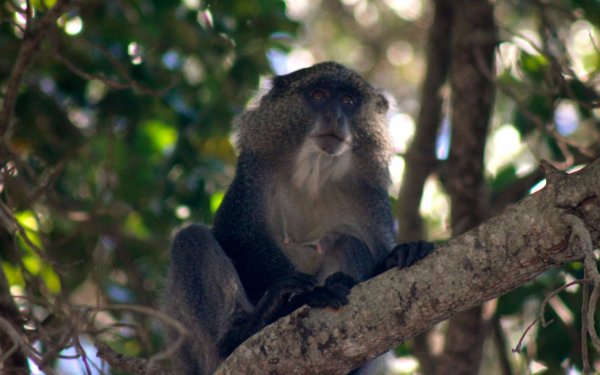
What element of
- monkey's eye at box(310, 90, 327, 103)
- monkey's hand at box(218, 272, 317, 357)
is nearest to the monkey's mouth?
monkey's eye at box(310, 90, 327, 103)

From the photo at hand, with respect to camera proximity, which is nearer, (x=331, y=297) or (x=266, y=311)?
(x=331, y=297)

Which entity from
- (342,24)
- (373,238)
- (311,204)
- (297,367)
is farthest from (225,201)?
(342,24)

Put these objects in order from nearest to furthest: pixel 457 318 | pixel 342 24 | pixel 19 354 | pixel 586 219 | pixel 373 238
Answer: pixel 586 219
pixel 19 354
pixel 373 238
pixel 457 318
pixel 342 24

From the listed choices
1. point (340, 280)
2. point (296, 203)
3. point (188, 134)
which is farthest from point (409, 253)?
point (188, 134)

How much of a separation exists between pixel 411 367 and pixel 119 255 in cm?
256

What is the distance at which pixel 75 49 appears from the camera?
7234 mm

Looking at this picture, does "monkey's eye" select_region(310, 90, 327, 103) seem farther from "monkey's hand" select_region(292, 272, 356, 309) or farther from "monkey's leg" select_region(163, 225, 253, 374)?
"monkey's hand" select_region(292, 272, 356, 309)

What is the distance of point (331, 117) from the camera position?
5.98m

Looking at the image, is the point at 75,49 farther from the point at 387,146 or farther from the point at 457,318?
the point at 457,318

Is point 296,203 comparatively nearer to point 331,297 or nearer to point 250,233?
point 250,233

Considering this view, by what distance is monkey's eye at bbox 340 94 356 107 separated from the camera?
630 cm

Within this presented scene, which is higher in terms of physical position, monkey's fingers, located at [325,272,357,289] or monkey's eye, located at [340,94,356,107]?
monkey's eye, located at [340,94,356,107]

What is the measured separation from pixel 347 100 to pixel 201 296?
1812 millimetres

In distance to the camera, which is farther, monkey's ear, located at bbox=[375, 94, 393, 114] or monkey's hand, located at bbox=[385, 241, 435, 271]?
monkey's ear, located at bbox=[375, 94, 393, 114]
